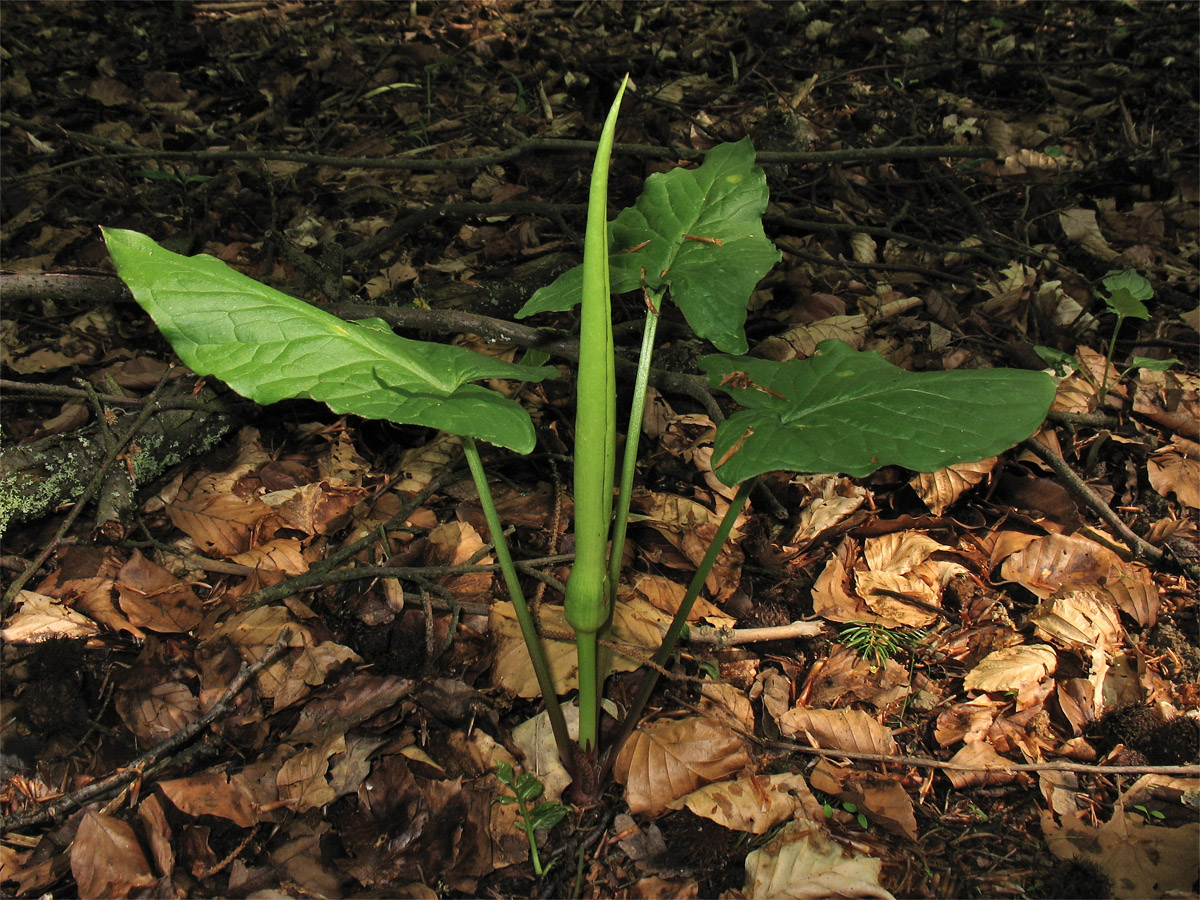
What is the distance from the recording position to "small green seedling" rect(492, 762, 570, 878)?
1.20 m

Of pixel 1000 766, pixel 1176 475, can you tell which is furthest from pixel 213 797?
pixel 1176 475

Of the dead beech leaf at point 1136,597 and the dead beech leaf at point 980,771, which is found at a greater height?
the dead beech leaf at point 1136,597

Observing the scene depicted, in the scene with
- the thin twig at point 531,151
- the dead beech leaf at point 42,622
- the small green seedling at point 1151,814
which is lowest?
the dead beech leaf at point 42,622

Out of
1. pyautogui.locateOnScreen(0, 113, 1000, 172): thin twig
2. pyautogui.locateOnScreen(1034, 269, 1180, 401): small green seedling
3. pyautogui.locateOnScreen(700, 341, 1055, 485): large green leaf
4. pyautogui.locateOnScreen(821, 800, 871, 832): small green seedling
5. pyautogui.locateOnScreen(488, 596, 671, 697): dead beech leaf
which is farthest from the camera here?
pyautogui.locateOnScreen(0, 113, 1000, 172): thin twig

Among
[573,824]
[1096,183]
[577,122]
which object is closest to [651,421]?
[573,824]

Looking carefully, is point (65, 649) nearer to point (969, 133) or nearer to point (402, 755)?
point (402, 755)

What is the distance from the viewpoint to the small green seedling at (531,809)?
1197 millimetres

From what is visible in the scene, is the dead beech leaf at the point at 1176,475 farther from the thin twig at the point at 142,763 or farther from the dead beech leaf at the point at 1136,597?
the thin twig at the point at 142,763

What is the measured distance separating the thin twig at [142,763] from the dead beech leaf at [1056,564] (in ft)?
5.22

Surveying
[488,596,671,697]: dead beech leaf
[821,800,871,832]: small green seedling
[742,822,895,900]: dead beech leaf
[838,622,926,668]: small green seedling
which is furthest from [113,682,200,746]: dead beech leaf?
[838,622,926,668]: small green seedling

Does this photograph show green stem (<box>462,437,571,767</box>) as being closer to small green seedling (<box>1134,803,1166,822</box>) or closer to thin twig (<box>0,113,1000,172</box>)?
small green seedling (<box>1134,803,1166,822</box>)

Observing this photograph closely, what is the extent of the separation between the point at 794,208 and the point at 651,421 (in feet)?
4.51

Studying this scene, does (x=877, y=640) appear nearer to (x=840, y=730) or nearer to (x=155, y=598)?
(x=840, y=730)

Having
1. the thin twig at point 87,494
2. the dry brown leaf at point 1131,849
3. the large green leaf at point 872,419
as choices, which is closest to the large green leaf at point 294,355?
the large green leaf at point 872,419
